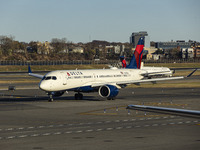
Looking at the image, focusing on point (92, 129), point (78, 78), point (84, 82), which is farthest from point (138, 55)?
point (92, 129)

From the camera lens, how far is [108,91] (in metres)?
55.5

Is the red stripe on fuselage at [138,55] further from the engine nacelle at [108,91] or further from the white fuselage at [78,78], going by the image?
the engine nacelle at [108,91]

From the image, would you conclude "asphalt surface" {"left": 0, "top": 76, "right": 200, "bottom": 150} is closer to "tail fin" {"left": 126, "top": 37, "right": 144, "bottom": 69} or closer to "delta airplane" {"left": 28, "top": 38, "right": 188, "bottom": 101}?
"delta airplane" {"left": 28, "top": 38, "right": 188, "bottom": 101}

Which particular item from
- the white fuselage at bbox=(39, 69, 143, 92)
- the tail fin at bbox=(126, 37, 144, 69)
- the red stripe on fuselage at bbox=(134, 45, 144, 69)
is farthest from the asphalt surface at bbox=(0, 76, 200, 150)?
the red stripe on fuselage at bbox=(134, 45, 144, 69)

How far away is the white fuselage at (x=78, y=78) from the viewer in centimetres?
5338

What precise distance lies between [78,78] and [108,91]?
456cm

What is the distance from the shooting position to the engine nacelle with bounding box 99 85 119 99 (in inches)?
2184

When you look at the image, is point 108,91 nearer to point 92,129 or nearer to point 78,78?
point 78,78

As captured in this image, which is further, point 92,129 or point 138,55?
point 138,55

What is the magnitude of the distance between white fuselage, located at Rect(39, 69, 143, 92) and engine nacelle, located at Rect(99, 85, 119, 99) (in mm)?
2080

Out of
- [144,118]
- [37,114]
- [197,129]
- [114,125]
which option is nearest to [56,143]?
[114,125]

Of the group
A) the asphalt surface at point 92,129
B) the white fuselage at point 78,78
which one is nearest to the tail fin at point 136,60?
the white fuselage at point 78,78

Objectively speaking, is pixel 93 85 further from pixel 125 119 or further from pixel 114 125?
pixel 114 125

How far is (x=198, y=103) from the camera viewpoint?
5097cm
